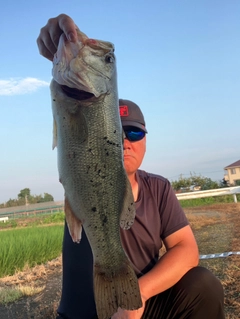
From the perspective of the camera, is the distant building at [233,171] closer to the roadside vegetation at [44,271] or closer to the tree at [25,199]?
the tree at [25,199]

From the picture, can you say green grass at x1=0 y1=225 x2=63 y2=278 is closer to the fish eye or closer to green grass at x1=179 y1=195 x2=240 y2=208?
the fish eye

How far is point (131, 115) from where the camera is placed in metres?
3.08

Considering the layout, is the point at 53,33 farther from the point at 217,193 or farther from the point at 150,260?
the point at 217,193

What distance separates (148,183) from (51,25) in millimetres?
1481

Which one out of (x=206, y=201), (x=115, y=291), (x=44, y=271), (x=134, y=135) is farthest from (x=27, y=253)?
(x=206, y=201)

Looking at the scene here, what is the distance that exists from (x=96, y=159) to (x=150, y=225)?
43.1 inches

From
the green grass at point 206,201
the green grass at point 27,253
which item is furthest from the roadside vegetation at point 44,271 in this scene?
the green grass at point 206,201

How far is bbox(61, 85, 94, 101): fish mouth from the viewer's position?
1985mm

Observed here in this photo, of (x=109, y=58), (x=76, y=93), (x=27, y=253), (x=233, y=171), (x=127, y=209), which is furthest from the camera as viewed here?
(x=233, y=171)

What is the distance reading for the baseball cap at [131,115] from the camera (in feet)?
10.00

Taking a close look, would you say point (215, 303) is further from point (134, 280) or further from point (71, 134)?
point (71, 134)

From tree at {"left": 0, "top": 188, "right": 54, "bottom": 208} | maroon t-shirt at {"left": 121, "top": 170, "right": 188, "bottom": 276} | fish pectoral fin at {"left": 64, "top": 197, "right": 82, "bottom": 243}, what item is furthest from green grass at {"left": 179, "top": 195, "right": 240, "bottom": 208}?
tree at {"left": 0, "top": 188, "right": 54, "bottom": 208}

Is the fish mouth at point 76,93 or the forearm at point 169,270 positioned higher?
the fish mouth at point 76,93

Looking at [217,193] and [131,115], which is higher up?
[131,115]
